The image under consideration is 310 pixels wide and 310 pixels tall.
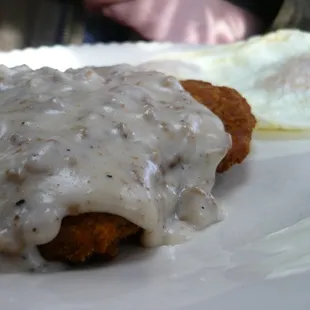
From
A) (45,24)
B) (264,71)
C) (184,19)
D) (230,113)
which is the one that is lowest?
(45,24)

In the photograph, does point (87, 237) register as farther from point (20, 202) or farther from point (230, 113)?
point (230, 113)

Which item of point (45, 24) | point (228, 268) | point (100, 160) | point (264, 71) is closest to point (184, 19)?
point (45, 24)

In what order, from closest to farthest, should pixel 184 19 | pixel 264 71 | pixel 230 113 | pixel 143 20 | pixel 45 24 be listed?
pixel 230 113
pixel 264 71
pixel 143 20
pixel 184 19
pixel 45 24

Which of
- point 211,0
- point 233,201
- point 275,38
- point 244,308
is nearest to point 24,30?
point 211,0

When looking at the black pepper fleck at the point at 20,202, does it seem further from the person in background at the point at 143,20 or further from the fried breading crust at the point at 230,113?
the person in background at the point at 143,20

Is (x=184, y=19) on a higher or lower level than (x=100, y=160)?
lower

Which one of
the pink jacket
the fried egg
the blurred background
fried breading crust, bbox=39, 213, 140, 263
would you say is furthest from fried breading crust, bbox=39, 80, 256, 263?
the blurred background

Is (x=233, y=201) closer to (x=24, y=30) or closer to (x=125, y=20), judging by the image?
(x=125, y=20)

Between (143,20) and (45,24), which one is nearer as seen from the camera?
(143,20)
